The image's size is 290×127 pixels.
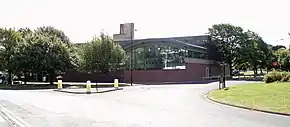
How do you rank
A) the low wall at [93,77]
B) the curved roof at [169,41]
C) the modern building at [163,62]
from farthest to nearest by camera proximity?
the low wall at [93,77], the curved roof at [169,41], the modern building at [163,62]

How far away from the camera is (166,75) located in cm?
5788

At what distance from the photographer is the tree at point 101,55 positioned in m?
54.1

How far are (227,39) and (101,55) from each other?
97.1 ft

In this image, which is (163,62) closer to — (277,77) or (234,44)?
(234,44)

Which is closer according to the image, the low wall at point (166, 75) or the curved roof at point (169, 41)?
the low wall at point (166, 75)

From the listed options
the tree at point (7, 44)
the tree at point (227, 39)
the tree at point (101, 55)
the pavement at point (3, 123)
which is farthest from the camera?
the tree at point (227, 39)

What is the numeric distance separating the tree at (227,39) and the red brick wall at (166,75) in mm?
13933

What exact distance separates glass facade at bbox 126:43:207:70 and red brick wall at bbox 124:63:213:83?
1231 mm

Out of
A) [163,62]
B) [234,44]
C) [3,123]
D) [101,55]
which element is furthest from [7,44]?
[3,123]

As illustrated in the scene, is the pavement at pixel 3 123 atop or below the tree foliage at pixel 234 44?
below

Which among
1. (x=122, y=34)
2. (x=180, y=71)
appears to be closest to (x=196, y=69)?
(x=180, y=71)

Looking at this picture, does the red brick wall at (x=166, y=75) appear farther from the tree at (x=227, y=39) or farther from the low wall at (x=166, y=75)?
the tree at (x=227, y=39)

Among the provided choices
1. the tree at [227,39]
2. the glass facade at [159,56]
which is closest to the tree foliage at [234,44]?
the tree at [227,39]

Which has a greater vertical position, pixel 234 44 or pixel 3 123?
pixel 234 44
